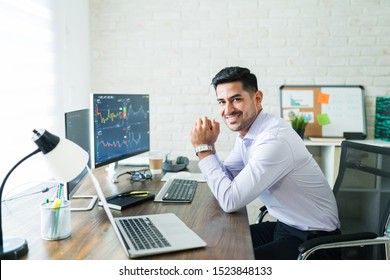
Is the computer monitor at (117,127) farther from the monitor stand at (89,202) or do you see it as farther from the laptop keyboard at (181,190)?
the laptop keyboard at (181,190)

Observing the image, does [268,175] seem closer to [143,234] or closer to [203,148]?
[203,148]

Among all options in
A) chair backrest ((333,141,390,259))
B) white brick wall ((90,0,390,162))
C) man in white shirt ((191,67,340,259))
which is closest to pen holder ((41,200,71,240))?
man in white shirt ((191,67,340,259))

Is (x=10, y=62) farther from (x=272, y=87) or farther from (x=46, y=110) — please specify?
(x=272, y=87)

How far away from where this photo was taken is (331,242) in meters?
1.38

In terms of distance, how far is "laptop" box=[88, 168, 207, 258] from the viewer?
1.11m

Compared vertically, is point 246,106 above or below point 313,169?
above

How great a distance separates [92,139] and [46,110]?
2.94ft

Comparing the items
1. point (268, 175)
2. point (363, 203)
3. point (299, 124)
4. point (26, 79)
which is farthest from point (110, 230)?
point (299, 124)

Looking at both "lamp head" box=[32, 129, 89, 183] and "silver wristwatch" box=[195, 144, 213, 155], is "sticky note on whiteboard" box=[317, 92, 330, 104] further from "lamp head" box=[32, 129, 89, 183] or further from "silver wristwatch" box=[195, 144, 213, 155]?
"lamp head" box=[32, 129, 89, 183]

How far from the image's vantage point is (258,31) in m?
3.20

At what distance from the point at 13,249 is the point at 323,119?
269 cm

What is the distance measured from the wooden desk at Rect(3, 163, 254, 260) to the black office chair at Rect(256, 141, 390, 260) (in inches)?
11.8

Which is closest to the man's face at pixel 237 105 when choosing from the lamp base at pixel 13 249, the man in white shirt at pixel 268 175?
the man in white shirt at pixel 268 175
